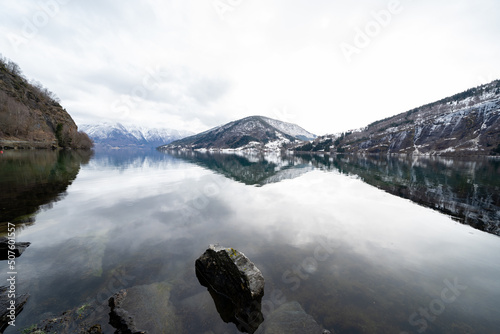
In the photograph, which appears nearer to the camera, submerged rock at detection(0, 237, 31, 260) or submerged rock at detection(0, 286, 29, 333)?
submerged rock at detection(0, 286, 29, 333)

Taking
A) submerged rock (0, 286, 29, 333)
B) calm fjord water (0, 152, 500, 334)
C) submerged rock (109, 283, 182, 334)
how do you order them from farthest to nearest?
calm fjord water (0, 152, 500, 334) < submerged rock (109, 283, 182, 334) < submerged rock (0, 286, 29, 333)

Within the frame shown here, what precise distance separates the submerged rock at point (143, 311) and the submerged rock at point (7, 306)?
11.5ft

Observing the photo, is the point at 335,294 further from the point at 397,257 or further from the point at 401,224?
the point at 401,224

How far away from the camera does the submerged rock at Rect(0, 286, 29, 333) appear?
7.91 m

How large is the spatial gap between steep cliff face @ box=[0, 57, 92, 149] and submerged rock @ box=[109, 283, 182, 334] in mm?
150740

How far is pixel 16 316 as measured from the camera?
8461mm

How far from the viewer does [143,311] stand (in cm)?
914

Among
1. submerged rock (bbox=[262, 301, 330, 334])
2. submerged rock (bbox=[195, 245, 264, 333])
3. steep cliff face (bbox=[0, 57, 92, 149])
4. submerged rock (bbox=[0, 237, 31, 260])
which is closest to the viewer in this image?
submerged rock (bbox=[262, 301, 330, 334])

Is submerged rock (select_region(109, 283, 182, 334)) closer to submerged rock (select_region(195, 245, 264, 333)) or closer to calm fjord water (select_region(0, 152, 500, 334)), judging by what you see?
calm fjord water (select_region(0, 152, 500, 334))

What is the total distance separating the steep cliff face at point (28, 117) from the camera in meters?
108

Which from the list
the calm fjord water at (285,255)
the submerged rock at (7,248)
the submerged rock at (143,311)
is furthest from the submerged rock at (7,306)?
the submerged rock at (7,248)

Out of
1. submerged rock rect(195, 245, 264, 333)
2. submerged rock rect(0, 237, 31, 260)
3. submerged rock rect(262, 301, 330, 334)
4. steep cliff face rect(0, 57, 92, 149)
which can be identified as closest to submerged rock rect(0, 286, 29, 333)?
submerged rock rect(0, 237, 31, 260)

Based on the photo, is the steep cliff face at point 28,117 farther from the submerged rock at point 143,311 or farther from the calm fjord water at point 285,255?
the submerged rock at point 143,311

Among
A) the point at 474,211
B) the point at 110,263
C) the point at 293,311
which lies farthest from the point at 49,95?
the point at 474,211
